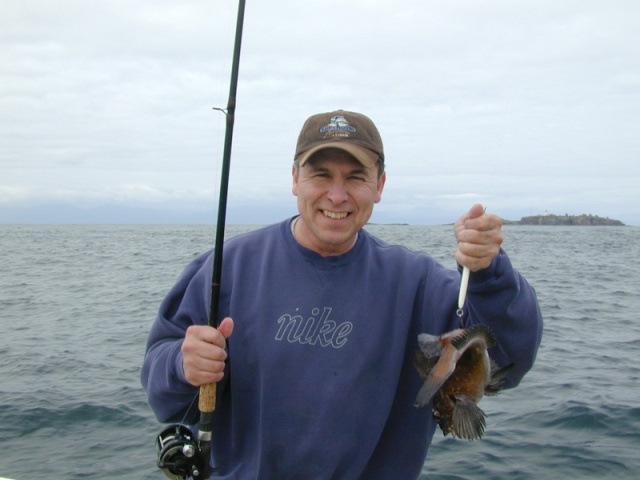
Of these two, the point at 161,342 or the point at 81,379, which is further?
the point at 81,379

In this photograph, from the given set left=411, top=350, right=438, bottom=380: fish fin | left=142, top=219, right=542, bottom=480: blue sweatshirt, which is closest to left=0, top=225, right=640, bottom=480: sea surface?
left=142, top=219, right=542, bottom=480: blue sweatshirt

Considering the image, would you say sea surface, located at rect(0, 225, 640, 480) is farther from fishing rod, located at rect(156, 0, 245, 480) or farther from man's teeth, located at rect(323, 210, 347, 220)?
man's teeth, located at rect(323, 210, 347, 220)

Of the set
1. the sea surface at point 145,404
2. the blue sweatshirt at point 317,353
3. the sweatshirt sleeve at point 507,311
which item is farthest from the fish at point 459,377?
the sea surface at point 145,404

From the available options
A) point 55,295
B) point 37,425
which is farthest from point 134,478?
point 55,295

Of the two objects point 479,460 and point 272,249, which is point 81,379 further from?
point 272,249

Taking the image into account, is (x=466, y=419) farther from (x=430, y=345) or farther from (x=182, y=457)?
(x=182, y=457)

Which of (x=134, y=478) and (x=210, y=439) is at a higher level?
(x=210, y=439)

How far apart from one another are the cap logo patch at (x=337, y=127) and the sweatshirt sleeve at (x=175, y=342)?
3.00 ft

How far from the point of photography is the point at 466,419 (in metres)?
2.71

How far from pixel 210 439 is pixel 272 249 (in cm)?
100

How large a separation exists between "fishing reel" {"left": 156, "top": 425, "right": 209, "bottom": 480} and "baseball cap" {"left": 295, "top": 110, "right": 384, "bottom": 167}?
4.89ft

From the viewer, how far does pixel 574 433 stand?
7867 mm

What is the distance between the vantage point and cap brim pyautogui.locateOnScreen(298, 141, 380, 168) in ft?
10.2

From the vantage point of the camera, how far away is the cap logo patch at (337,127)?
315cm
